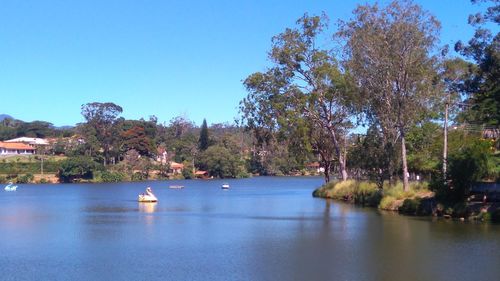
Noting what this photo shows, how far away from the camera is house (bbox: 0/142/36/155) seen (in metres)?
144

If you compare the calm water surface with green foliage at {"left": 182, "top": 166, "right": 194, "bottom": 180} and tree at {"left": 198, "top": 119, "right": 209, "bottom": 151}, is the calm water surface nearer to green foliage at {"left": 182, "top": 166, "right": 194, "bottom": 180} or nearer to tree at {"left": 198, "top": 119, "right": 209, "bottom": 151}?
green foliage at {"left": 182, "top": 166, "right": 194, "bottom": 180}

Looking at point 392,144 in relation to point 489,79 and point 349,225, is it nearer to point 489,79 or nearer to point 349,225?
point 489,79

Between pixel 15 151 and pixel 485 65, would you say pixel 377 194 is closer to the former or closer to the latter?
pixel 485 65

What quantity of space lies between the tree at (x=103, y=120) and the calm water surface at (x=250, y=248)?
98.5m

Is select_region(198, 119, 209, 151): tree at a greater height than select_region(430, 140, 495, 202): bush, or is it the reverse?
select_region(198, 119, 209, 151): tree

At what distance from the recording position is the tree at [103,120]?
139625 mm

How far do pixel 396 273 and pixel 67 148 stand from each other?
411 feet

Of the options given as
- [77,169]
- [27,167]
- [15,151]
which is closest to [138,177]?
[77,169]

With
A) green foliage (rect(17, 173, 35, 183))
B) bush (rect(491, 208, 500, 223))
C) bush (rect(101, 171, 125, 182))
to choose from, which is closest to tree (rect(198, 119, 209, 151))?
bush (rect(101, 171, 125, 182))

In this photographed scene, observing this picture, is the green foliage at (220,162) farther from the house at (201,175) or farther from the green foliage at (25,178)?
the green foliage at (25,178)

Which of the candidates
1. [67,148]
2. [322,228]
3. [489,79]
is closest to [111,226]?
[322,228]

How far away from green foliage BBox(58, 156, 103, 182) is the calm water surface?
276 feet

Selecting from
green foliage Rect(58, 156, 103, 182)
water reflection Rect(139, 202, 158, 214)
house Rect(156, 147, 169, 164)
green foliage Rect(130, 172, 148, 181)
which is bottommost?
water reflection Rect(139, 202, 158, 214)

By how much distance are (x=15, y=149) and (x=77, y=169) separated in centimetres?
3040
